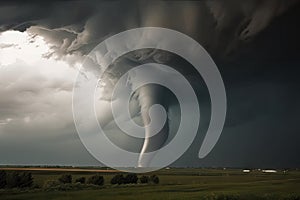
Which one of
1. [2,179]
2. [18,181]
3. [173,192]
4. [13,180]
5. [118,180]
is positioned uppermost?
[118,180]

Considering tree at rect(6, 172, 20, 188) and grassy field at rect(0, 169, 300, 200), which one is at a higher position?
tree at rect(6, 172, 20, 188)

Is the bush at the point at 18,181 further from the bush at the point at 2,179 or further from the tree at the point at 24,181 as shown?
the bush at the point at 2,179

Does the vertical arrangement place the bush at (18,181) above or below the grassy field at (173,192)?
above

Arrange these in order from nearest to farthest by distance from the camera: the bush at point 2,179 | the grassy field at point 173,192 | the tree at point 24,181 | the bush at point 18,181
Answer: the grassy field at point 173,192 < the bush at point 2,179 < the bush at point 18,181 < the tree at point 24,181

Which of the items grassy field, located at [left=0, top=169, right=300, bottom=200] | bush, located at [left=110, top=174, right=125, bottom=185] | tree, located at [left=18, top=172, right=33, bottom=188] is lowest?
grassy field, located at [left=0, top=169, right=300, bottom=200]

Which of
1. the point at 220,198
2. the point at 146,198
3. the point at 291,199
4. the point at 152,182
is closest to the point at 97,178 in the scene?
the point at 152,182

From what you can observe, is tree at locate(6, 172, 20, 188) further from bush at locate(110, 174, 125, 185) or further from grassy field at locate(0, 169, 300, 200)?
bush at locate(110, 174, 125, 185)

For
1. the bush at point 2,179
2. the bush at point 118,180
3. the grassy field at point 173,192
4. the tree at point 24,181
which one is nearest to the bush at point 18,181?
the tree at point 24,181

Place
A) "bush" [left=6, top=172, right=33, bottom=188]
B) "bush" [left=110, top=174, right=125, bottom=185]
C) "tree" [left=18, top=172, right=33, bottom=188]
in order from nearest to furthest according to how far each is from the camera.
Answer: "bush" [left=6, top=172, right=33, bottom=188] < "tree" [left=18, top=172, right=33, bottom=188] < "bush" [left=110, top=174, right=125, bottom=185]

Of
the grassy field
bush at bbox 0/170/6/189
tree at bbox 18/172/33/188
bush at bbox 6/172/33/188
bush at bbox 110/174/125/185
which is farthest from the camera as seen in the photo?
bush at bbox 110/174/125/185

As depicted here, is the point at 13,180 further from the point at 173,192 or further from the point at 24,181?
the point at 173,192

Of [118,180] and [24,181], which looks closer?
[24,181]

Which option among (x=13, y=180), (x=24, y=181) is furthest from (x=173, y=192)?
(x=13, y=180)

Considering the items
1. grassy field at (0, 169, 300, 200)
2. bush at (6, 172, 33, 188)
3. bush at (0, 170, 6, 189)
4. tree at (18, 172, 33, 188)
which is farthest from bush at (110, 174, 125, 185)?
bush at (0, 170, 6, 189)
